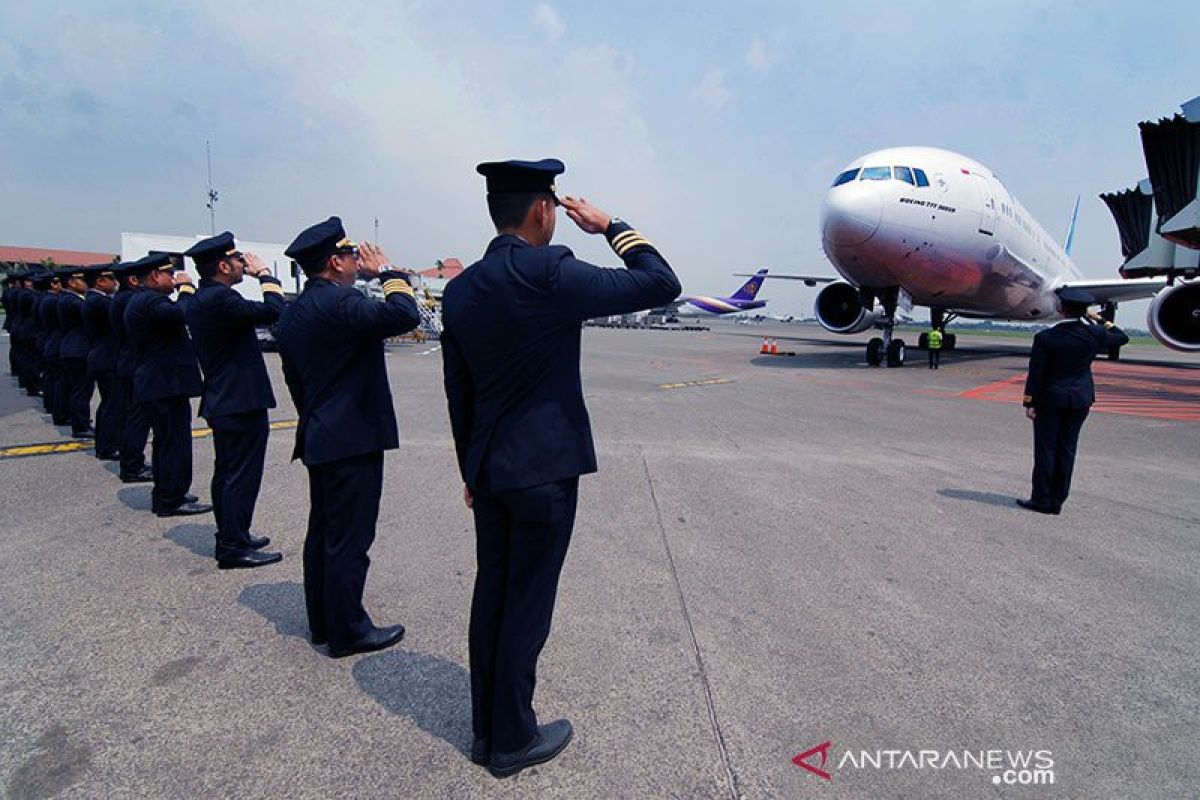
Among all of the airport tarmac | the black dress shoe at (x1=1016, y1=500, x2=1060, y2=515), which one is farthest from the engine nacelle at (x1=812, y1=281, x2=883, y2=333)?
the black dress shoe at (x1=1016, y1=500, x2=1060, y2=515)

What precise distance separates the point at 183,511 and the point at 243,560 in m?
1.46

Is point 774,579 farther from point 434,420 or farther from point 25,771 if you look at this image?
point 434,420

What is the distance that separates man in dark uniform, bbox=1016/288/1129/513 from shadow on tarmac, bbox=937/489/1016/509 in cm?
13

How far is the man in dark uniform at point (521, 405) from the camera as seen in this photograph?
1894 millimetres

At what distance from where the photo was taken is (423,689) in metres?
2.54

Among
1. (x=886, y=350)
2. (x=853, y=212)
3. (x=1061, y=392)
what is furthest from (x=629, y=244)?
(x=886, y=350)

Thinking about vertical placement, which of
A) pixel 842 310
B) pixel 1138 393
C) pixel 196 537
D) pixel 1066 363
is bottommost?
Result: pixel 196 537

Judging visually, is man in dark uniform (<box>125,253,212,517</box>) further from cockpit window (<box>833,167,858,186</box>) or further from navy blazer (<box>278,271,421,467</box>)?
cockpit window (<box>833,167,858,186</box>)

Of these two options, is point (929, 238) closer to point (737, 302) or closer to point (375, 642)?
point (375, 642)

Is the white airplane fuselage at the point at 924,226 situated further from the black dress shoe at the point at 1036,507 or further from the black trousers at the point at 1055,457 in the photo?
the black dress shoe at the point at 1036,507

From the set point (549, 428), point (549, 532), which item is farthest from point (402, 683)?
point (549, 428)

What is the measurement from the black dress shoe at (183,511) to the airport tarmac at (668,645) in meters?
0.09

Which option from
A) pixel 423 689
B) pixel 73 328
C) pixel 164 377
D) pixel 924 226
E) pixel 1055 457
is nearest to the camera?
pixel 423 689

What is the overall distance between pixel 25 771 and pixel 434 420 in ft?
22.3
